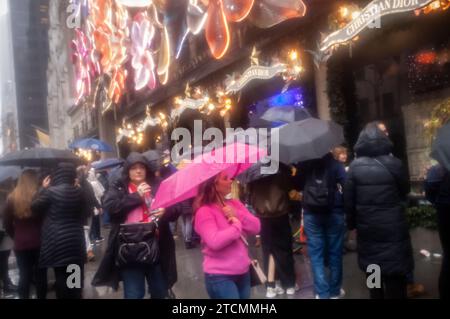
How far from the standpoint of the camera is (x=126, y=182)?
13.6 feet

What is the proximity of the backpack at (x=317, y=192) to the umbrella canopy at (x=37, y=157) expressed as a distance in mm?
4048

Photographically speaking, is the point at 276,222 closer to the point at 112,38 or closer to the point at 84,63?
the point at 112,38

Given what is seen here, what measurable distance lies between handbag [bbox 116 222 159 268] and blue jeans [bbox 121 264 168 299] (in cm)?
12

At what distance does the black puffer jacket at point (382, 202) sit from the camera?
3.87 meters

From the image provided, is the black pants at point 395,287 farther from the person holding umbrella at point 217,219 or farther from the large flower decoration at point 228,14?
the large flower decoration at point 228,14

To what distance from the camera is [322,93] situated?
8.87 meters

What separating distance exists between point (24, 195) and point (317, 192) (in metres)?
3.69

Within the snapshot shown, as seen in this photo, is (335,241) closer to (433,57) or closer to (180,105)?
(433,57)

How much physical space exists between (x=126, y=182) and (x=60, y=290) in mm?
1631

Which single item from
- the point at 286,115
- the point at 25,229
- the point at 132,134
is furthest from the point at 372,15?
the point at 132,134

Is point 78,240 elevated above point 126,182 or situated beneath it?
situated beneath

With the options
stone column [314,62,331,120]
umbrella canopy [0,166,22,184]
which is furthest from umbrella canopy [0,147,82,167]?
stone column [314,62,331,120]

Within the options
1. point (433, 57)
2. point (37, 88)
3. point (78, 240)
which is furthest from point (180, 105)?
point (37, 88)

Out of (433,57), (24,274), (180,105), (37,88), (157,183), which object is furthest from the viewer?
(37,88)
